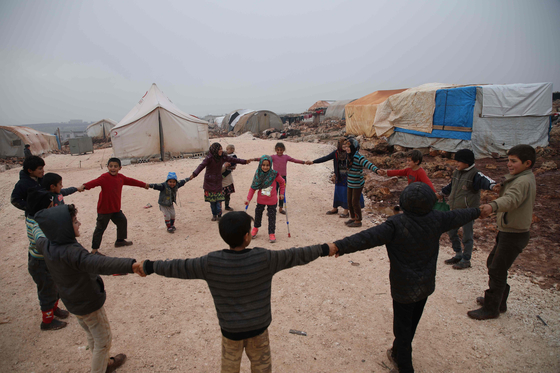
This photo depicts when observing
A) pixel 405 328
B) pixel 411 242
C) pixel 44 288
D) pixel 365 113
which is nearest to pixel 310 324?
pixel 405 328

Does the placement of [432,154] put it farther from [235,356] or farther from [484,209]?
[235,356]

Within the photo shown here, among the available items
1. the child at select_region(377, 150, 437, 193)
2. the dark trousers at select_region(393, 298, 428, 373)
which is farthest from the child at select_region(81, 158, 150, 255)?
the child at select_region(377, 150, 437, 193)

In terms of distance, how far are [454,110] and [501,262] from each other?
10.4m

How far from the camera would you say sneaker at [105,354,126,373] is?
2514mm

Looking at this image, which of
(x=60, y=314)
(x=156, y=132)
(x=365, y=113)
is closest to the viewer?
(x=60, y=314)

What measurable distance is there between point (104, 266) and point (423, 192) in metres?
2.26

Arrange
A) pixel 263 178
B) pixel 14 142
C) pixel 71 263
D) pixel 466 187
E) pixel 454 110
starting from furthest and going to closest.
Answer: pixel 14 142, pixel 454 110, pixel 263 178, pixel 466 187, pixel 71 263

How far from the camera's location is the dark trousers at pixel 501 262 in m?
2.81

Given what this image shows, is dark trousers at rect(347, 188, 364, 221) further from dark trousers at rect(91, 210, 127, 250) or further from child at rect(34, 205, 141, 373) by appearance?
child at rect(34, 205, 141, 373)

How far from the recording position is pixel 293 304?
3.43m

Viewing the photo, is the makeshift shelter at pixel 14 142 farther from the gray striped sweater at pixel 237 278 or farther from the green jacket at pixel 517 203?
the green jacket at pixel 517 203

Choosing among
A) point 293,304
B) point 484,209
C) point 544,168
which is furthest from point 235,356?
point 544,168

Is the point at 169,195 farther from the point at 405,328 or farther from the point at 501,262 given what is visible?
the point at 501,262

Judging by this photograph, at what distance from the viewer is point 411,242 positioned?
205cm
